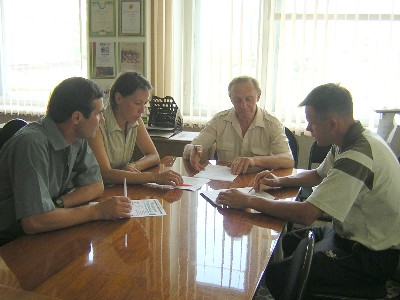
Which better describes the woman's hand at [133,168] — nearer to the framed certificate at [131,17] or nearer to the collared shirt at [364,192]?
the collared shirt at [364,192]

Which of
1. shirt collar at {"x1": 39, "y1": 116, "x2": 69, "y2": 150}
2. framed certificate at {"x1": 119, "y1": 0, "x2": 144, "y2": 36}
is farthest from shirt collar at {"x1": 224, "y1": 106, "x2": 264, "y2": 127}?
framed certificate at {"x1": 119, "y1": 0, "x2": 144, "y2": 36}

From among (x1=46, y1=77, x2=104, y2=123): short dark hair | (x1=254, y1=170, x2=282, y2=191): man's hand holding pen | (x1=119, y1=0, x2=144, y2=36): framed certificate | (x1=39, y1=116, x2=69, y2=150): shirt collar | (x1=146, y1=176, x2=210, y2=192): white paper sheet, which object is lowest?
(x1=146, y1=176, x2=210, y2=192): white paper sheet

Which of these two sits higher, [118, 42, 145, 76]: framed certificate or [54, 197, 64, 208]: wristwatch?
[118, 42, 145, 76]: framed certificate

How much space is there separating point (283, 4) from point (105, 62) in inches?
69.1

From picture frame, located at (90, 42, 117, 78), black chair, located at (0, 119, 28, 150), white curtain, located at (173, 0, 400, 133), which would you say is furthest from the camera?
picture frame, located at (90, 42, 117, 78)

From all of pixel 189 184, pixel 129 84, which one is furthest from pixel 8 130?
pixel 189 184

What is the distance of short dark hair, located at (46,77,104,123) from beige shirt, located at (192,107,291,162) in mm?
1240

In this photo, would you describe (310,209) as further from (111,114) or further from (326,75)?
(326,75)

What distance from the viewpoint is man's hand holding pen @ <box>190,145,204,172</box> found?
8.17ft

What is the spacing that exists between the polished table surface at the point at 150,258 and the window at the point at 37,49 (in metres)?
3.09

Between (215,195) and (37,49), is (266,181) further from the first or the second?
(37,49)

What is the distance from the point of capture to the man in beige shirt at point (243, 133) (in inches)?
107

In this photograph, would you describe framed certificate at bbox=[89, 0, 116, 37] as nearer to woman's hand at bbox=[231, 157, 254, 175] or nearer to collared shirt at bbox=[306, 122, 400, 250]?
woman's hand at bbox=[231, 157, 254, 175]

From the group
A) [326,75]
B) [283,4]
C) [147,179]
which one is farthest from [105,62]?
[147,179]
